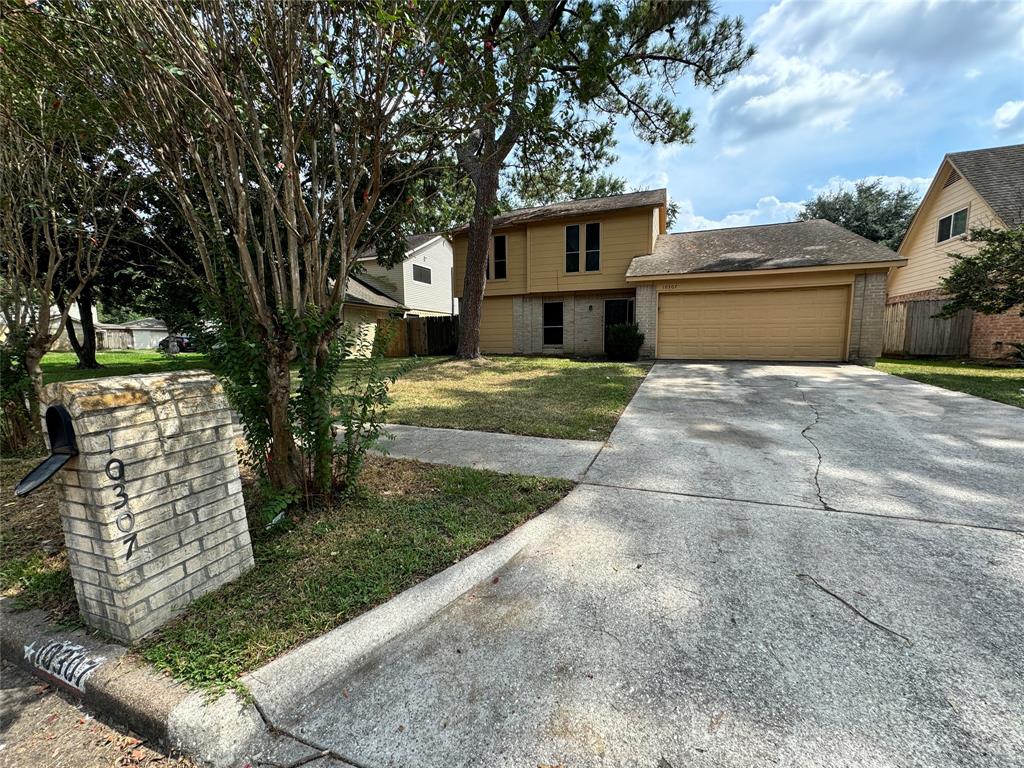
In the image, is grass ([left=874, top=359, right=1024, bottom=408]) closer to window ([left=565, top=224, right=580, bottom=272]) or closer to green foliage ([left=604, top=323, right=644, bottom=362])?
green foliage ([left=604, top=323, right=644, bottom=362])

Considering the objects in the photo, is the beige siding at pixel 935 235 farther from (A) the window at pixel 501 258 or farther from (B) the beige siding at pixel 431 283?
(B) the beige siding at pixel 431 283

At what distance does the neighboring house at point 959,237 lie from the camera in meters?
12.0

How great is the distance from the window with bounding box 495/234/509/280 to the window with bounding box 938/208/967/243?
14208 mm

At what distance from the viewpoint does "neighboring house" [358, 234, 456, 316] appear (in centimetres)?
2159

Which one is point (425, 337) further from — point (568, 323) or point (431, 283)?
point (431, 283)

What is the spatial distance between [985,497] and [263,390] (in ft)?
16.7

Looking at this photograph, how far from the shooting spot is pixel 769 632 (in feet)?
6.37

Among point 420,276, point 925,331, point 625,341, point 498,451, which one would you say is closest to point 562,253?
point 625,341

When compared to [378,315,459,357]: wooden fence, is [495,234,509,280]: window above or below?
above

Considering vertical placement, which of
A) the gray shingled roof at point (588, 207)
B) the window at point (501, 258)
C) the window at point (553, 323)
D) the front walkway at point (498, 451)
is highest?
the gray shingled roof at point (588, 207)

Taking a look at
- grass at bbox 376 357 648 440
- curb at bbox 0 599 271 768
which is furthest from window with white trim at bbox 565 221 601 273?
curb at bbox 0 599 271 768

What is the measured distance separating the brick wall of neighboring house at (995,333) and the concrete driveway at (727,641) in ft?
39.4

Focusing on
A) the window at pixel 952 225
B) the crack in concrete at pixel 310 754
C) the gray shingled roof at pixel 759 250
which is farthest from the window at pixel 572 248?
the crack in concrete at pixel 310 754

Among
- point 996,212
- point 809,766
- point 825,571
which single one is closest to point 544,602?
point 809,766
